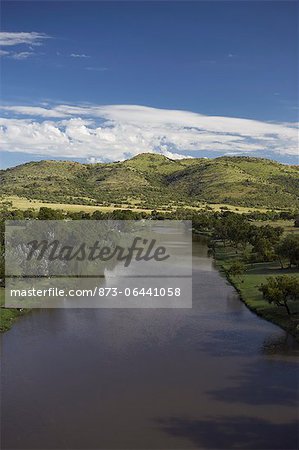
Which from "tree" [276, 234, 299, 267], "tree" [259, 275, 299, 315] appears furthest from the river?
"tree" [276, 234, 299, 267]

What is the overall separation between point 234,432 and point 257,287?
39.7 m

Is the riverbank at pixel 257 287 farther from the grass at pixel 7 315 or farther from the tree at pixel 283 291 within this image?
the grass at pixel 7 315

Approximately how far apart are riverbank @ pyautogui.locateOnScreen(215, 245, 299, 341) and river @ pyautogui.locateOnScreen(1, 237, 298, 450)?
153 cm

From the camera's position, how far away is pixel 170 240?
140 meters

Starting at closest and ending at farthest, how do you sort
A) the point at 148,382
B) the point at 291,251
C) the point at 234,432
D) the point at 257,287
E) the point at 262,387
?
1. the point at 234,432
2. the point at 262,387
3. the point at 148,382
4. the point at 257,287
5. the point at 291,251

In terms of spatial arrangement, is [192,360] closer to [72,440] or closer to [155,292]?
[72,440]

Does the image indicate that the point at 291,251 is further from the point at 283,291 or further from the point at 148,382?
the point at 148,382

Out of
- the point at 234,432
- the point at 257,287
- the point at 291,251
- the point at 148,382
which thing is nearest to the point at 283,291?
the point at 257,287

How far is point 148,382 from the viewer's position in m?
39.6

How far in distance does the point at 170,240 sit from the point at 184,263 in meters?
42.5

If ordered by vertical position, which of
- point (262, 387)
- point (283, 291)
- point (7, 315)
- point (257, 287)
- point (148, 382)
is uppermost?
point (283, 291)

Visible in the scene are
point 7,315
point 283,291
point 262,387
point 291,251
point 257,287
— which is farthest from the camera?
point 291,251

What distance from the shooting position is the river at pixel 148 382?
3194 centimetres

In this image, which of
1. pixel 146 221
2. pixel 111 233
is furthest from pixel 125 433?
pixel 146 221
